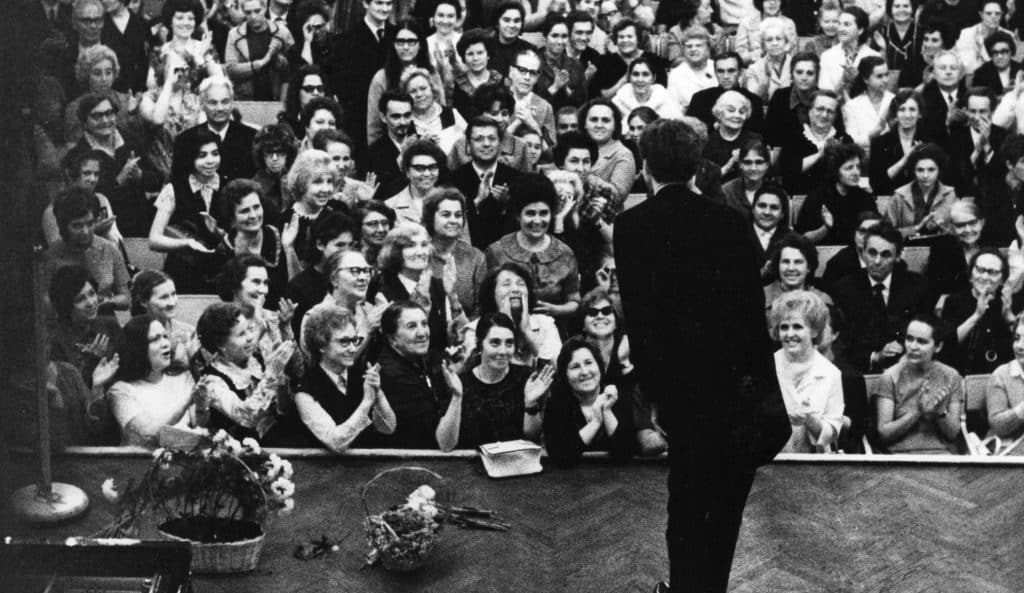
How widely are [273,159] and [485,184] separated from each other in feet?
3.72

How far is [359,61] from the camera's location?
9.57 meters

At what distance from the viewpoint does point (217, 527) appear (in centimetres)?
686

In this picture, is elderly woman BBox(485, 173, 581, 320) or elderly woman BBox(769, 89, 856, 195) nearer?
elderly woman BBox(485, 173, 581, 320)

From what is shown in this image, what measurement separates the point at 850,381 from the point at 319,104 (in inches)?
125

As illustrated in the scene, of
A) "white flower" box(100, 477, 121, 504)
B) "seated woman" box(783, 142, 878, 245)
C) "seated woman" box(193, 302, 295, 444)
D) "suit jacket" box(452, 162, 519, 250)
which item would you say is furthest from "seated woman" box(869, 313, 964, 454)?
"white flower" box(100, 477, 121, 504)

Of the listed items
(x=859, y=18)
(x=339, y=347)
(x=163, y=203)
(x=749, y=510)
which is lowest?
(x=749, y=510)

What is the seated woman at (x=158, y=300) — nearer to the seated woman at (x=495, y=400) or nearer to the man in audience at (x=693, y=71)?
the seated woman at (x=495, y=400)

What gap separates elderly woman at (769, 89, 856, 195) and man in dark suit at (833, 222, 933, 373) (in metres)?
0.66

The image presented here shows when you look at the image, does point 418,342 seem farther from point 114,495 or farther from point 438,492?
point 114,495

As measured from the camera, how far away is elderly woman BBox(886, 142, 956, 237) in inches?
368

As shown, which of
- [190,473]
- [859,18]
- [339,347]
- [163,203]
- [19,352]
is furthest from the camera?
[859,18]

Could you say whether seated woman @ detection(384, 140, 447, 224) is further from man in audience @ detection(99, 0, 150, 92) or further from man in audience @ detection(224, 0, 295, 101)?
man in audience @ detection(99, 0, 150, 92)

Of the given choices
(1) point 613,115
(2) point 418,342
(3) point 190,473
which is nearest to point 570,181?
(1) point 613,115

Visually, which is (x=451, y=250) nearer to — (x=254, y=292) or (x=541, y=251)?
(x=541, y=251)
